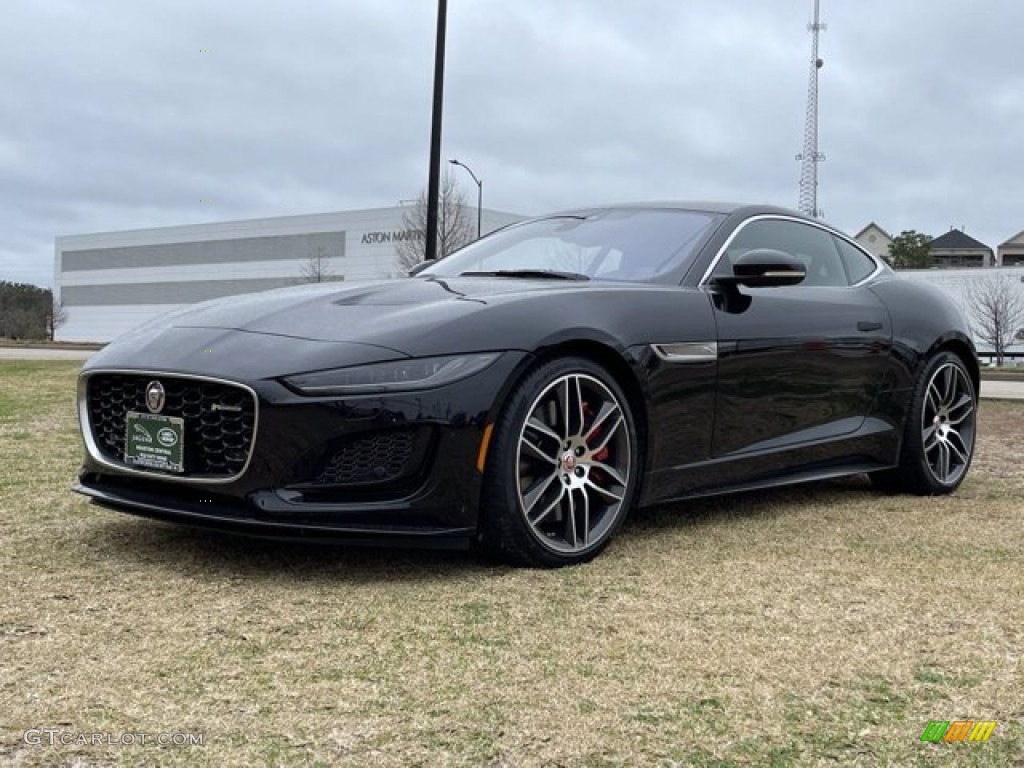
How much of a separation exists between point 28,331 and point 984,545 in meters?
88.2

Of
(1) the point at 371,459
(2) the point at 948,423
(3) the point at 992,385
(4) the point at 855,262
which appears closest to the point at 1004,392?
(3) the point at 992,385

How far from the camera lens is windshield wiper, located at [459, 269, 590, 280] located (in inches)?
161

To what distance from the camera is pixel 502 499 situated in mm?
3311

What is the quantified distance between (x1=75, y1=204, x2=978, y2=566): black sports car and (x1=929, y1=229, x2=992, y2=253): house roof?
109029mm

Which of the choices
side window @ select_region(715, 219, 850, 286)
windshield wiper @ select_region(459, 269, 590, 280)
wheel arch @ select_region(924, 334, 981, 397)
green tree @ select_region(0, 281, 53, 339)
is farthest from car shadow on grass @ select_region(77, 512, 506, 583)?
green tree @ select_region(0, 281, 53, 339)

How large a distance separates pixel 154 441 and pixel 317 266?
70.3 metres

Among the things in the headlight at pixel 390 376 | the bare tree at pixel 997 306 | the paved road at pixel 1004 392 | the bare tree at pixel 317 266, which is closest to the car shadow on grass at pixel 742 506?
the headlight at pixel 390 376

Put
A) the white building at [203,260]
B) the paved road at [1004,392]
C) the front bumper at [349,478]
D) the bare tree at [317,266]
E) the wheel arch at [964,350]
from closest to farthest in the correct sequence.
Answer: the front bumper at [349,478], the wheel arch at [964,350], the paved road at [1004,392], the white building at [203,260], the bare tree at [317,266]

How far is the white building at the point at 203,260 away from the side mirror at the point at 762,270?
189 ft

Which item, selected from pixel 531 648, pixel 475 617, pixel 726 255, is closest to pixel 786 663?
pixel 531 648

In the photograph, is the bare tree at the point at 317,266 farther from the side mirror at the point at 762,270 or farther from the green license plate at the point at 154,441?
the green license plate at the point at 154,441

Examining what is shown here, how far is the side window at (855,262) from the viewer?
5.14 m

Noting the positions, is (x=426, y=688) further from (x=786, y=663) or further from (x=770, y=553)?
(x=770, y=553)

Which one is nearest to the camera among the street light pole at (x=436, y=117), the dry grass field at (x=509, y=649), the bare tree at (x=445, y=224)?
the dry grass field at (x=509, y=649)
